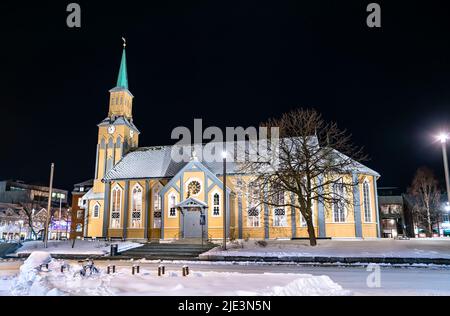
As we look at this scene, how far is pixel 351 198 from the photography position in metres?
35.1

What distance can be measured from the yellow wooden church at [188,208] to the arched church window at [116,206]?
1cm

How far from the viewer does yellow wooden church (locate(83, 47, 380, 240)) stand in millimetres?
35281

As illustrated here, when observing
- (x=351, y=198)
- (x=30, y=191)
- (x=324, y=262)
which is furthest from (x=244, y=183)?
(x=30, y=191)

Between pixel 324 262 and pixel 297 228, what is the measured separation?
581 inches

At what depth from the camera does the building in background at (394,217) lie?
225 feet

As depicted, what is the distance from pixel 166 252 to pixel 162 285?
53.6 ft

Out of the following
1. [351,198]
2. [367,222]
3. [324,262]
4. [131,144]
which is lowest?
[324,262]

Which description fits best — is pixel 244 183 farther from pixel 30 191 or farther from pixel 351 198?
pixel 30 191

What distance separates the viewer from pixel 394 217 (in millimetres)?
68812

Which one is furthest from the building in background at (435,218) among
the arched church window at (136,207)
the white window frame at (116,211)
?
the white window frame at (116,211)

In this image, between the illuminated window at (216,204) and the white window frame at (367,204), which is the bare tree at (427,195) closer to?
the white window frame at (367,204)

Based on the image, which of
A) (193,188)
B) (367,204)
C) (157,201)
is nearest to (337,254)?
(367,204)

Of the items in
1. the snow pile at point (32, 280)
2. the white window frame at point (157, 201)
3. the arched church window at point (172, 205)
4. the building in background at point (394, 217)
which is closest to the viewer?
the snow pile at point (32, 280)
